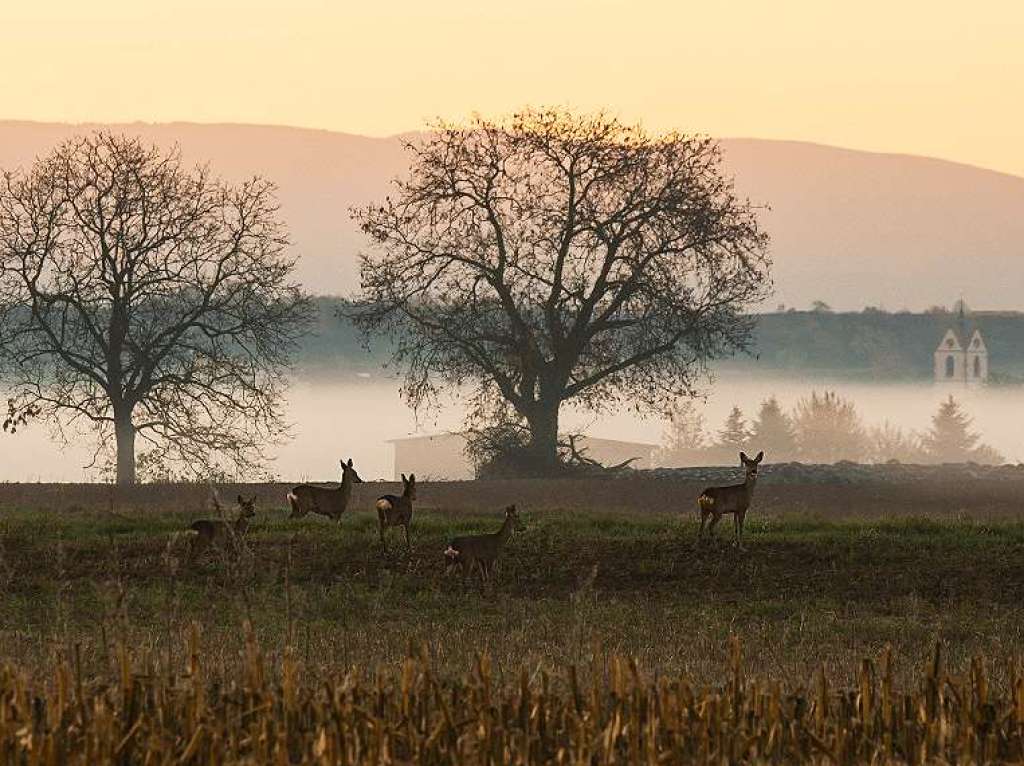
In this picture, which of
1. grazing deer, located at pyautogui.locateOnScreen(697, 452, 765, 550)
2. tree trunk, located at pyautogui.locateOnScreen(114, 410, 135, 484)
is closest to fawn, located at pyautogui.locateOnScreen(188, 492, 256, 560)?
grazing deer, located at pyautogui.locateOnScreen(697, 452, 765, 550)

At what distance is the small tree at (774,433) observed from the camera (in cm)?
9769

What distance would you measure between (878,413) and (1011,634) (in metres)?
87.1

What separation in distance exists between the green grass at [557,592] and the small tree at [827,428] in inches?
2780

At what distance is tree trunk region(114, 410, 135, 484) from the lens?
153 feet

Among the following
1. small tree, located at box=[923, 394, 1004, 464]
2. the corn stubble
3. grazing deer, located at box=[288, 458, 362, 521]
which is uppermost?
small tree, located at box=[923, 394, 1004, 464]

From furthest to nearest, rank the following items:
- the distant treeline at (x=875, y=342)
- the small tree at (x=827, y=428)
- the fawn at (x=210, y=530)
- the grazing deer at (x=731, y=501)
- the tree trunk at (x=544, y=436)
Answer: the distant treeline at (x=875, y=342), the small tree at (x=827, y=428), the tree trunk at (x=544, y=436), the grazing deer at (x=731, y=501), the fawn at (x=210, y=530)

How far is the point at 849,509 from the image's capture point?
37.6m

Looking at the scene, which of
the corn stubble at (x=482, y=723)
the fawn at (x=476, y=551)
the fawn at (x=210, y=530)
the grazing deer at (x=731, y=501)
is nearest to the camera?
the corn stubble at (x=482, y=723)

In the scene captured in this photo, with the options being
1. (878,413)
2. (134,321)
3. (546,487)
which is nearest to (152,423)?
(134,321)

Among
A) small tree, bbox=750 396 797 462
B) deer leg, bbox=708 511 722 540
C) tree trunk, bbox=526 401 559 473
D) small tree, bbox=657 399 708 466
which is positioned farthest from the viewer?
small tree, bbox=657 399 708 466

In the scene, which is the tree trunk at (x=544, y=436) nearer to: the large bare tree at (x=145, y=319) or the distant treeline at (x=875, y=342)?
the large bare tree at (x=145, y=319)

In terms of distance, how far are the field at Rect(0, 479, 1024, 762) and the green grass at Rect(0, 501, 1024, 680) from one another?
57 mm

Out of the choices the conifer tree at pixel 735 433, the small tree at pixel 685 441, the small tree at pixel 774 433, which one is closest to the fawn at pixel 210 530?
the conifer tree at pixel 735 433

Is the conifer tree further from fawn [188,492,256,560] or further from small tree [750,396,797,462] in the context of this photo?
fawn [188,492,256,560]
